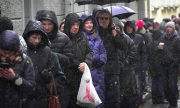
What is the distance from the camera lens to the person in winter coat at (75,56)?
763cm

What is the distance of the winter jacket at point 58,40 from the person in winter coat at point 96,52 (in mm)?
958

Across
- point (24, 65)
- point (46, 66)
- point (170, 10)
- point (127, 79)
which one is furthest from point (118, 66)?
point (170, 10)

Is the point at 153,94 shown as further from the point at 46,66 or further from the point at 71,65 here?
the point at 46,66

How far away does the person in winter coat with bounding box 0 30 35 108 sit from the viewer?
5344 mm

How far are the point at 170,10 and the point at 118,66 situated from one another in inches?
821

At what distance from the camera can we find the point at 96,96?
773cm

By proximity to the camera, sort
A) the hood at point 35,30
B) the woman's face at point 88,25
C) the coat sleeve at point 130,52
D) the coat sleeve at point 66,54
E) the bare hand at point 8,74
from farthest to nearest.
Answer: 1. the coat sleeve at point 130,52
2. the woman's face at point 88,25
3. the coat sleeve at point 66,54
4. the hood at point 35,30
5. the bare hand at point 8,74

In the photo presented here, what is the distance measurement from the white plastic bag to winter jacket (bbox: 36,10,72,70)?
1.25ft

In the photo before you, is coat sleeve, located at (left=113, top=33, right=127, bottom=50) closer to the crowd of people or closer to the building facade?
the crowd of people

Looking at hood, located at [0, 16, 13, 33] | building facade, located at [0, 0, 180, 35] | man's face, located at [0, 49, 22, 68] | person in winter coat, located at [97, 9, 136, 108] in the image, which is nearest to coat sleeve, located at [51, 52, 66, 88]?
hood, located at [0, 16, 13, 33]

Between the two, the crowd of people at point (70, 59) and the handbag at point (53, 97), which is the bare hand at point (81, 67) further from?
the handbag at point (53, 97)

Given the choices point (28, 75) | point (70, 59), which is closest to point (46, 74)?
Result: point (28, 75)

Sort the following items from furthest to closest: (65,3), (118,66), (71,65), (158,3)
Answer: (158,3), (65,3), (118,66), (71,65)

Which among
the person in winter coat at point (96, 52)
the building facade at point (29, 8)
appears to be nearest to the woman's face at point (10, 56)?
the person in winter coat at point (96, 52)
